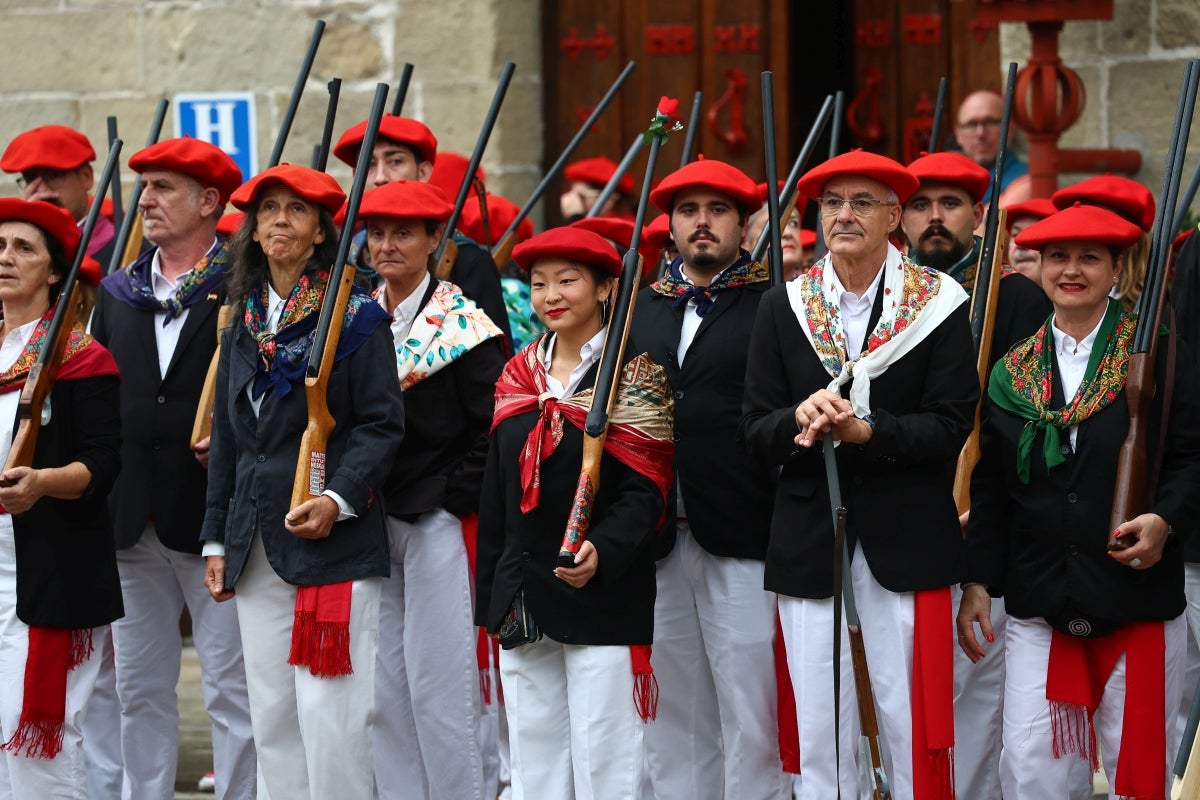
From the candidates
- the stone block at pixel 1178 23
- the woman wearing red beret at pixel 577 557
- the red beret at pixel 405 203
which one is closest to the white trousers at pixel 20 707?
the woman wearing red beret at pixel 577 557

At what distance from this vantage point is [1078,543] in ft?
16.4

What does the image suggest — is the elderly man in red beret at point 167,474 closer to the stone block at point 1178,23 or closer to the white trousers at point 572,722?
the white trousers at point 572,722

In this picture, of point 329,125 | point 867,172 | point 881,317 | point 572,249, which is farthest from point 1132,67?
point 572,249

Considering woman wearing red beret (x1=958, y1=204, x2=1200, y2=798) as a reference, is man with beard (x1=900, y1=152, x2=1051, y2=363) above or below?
above

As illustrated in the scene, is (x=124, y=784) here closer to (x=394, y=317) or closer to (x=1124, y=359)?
(x=394, y=317)

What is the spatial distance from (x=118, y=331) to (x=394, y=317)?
0.90 metres

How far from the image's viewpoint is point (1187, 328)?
5.76 metres

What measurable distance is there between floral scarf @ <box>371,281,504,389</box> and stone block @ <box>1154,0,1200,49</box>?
10.8ft

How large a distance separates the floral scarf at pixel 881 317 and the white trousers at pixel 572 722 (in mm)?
909

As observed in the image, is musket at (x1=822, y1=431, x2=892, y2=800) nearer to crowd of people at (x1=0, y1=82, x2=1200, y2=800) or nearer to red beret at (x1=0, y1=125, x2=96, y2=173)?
crowd of people at (x1=0, y1=82, x2=1200, y2=800)

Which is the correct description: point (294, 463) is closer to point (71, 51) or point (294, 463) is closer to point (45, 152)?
point (45, 152)

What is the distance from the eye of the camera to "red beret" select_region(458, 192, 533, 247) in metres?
7.22

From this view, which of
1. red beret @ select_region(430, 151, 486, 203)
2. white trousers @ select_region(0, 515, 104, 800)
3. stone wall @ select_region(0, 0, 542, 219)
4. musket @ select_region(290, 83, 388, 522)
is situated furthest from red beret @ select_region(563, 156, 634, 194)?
white trousers @ select_region(0, 515, 104, 800)

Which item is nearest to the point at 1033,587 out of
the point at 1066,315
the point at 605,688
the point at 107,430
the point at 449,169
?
the point at 1066,315
